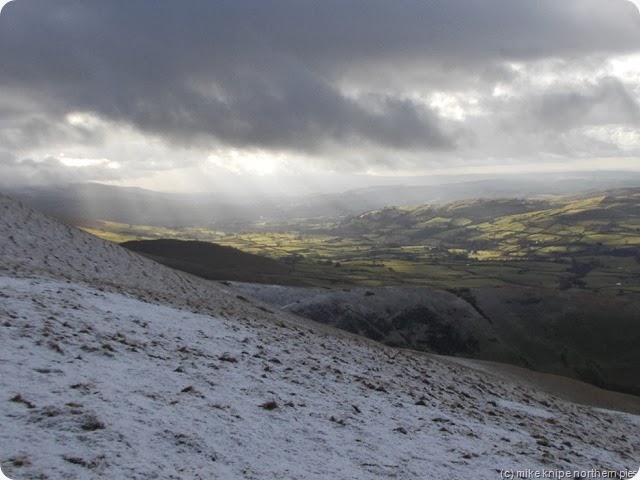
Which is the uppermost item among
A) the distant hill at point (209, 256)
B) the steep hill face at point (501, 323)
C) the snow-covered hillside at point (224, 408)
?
the snow-covered hillside at point (224, 408)

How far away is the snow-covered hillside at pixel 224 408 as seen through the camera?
9203 millimetres

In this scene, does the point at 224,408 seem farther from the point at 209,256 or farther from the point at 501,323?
the point at 209,256

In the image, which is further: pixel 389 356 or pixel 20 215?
pixel 20 215

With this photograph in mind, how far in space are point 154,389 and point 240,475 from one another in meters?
4.26

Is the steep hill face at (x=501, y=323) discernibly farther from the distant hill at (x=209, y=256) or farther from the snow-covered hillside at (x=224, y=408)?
the distant hill at (x=209, y=256)

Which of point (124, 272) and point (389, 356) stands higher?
point (124, 272)

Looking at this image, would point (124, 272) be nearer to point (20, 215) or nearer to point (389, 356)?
point (20, 215)

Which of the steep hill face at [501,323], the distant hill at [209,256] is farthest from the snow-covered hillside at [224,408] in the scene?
the distant hill at [209,256]

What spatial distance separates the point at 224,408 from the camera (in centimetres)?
1253

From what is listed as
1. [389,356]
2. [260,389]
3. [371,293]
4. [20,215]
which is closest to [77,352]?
[260,389]

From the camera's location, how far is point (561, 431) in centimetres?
2017

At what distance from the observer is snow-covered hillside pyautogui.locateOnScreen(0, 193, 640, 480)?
9203 millimetres

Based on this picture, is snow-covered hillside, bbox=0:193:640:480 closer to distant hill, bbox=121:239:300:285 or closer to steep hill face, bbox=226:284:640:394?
steep hill face, bbox=226:284:640:394

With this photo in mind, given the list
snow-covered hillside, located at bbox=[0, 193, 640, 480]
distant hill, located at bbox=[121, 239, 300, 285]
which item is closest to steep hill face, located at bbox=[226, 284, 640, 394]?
snow-covered hillside, located at bbox=[0, 193, 640, 480]
